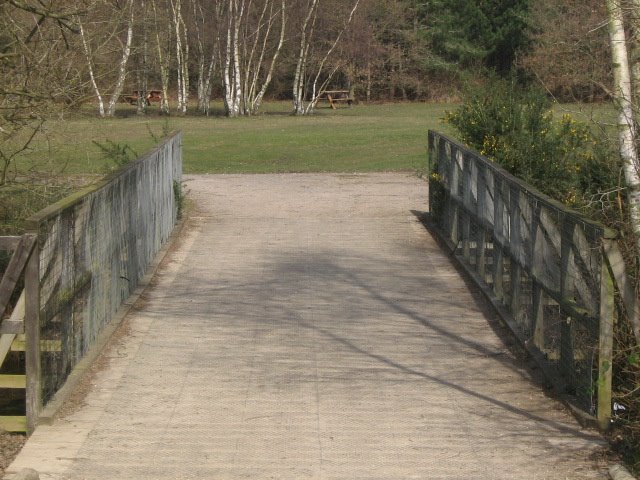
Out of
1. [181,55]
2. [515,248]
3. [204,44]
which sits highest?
[204,44]

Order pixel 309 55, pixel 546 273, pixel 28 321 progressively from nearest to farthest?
1. pixel 28 321
2. pixel 546 273
3. pixel 309 55

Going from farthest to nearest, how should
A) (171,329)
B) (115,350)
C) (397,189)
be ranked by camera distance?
1. (397,189)
2. (171,329)
3. (115,350)

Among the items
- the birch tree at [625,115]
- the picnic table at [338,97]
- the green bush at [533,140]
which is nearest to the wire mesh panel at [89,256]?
the birch tree at [625,115]

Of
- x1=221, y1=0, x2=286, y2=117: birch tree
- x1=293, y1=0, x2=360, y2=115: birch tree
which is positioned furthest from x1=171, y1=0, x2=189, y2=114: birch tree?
x1=293, y1=0, x2=360, y2=115: birch tree

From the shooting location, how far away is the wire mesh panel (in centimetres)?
770

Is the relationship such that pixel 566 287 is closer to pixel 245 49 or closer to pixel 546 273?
pixel 546 273

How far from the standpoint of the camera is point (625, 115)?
777 centimetres

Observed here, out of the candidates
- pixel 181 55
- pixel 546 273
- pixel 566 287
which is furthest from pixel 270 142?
pixel 566 287

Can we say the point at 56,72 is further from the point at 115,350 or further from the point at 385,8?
the point at 385,8

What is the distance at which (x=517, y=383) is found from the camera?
8508 millimetres

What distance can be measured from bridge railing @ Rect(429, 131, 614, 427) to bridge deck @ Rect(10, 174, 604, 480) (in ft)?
0.87

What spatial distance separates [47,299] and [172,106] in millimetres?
54075

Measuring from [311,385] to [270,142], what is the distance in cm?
2459

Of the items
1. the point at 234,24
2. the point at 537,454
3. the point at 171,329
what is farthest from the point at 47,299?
the point at 234,24
